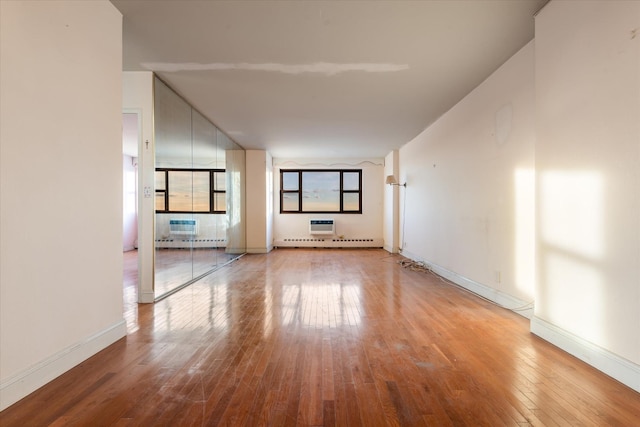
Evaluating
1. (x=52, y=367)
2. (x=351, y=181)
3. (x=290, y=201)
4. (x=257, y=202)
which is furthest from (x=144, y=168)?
(x=351, y=181)

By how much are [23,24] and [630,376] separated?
13.2 ft

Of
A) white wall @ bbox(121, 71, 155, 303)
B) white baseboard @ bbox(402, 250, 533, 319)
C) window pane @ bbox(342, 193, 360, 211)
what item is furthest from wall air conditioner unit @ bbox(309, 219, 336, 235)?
white wall @ bbox(121, 71, 155, 303)

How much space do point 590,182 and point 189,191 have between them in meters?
4.40

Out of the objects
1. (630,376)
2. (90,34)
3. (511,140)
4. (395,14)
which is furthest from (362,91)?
(630,376)

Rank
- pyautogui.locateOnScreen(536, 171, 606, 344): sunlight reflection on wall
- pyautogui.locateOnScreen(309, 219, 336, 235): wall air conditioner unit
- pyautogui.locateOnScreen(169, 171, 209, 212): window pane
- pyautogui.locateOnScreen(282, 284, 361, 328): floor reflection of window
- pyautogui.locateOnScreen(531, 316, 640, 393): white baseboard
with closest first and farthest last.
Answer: pyautogui.locateOnScreen(531, 316, 640, 393): white baseboard → pyautogui.locateOnScreen(536, 171, 606, 344): sunlight reflection on wall → pyautogui.locateOnScreen(282, 284, 361, 328): floor reflection of window → pyautogui.locateOnScreen(169, 171, 209, 212): window pane → pyautogui.locateOnScreen(309, 219, 336, 235): wall air conditioner unit

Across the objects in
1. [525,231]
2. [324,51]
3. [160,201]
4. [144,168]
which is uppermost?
[324,51]

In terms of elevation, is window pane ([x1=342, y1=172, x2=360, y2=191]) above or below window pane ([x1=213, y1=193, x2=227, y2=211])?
above

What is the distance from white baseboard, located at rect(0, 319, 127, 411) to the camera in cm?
162

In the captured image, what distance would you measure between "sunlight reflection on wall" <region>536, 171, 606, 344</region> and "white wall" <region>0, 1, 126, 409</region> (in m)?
3.47

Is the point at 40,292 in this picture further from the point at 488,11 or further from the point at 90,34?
the point at 488,11

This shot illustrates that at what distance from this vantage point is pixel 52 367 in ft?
6.15

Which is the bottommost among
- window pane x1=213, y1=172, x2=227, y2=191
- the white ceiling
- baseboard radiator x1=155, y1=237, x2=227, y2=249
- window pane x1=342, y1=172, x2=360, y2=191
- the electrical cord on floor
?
the electrical cord on floor

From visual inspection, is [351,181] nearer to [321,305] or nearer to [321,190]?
[321,190]

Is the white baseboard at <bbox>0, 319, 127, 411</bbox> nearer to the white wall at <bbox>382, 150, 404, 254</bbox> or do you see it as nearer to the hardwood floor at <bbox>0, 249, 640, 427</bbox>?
the hardwood floor at <bbox>0, 249, 640, 427</bbox>
